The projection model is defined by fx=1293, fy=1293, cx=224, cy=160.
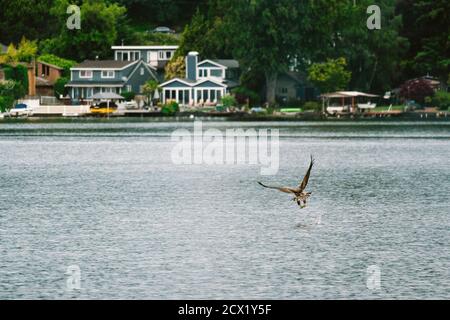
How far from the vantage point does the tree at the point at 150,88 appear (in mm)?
138875

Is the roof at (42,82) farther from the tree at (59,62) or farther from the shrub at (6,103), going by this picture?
the shrub at (6,103)

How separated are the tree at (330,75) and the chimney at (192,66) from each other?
1452 cm

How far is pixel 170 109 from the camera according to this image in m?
129

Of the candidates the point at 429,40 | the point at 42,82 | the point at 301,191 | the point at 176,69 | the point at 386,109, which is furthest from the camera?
the point at 176,69

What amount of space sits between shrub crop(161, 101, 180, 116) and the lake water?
60.4 m

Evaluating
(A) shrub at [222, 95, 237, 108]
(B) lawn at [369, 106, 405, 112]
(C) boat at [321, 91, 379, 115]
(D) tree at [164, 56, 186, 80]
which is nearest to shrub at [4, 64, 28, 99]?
(D) tree at [164, 56, 186, 80]

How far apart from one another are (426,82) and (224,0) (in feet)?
81.3

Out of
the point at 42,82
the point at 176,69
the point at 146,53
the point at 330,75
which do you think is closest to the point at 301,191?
the point at 330,75

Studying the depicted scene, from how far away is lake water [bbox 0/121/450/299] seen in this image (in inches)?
1093

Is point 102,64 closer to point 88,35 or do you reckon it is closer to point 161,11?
point 88,35

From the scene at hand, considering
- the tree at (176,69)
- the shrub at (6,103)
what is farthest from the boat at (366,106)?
the shrub at (6,103)

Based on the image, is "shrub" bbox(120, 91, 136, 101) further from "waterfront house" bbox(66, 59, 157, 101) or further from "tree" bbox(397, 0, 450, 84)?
"tree" bbox(397, 0, 450, 84)

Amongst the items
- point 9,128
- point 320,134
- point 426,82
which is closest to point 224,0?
point 426,82

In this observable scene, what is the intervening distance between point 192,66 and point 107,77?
972cm
